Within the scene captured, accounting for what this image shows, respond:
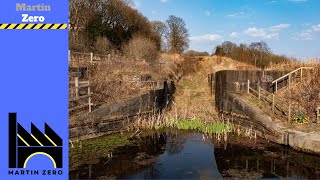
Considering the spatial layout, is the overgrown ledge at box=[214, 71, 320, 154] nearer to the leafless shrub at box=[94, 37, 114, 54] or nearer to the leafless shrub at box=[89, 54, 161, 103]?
the leafless shrub at box=[89, 54, 161, 103]

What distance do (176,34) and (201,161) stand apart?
42.0m

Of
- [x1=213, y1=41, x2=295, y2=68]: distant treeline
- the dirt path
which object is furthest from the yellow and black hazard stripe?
[x1=213, y1=41, x2=295, y2=68]: distant treeline

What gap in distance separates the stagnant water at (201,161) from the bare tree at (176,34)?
127 ft

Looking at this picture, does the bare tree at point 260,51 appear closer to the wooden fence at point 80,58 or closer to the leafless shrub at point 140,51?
the leafless shrub at point 140,51

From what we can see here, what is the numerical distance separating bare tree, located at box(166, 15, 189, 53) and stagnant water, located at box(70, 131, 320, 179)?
3862 cm

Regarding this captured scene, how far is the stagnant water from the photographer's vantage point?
8.91m

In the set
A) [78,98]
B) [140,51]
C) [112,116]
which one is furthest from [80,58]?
[140,51]

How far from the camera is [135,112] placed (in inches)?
615

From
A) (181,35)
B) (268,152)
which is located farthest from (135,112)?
(181,35)

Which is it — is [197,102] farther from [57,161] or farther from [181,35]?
[181,35]

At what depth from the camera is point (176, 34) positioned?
50.8 meters

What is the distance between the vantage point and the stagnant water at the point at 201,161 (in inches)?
351

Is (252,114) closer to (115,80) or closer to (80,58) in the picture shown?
(115,80)

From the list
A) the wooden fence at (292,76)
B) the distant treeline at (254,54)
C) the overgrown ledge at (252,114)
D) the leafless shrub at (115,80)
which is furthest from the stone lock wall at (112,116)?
the distant treeline at (254,54)
